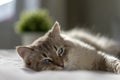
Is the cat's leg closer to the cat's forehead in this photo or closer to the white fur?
the white fur

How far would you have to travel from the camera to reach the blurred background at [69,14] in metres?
3.58

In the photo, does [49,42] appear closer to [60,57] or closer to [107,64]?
[60,57]

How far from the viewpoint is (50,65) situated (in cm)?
126

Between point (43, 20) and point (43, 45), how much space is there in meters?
1.79

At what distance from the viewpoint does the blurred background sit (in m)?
3.58

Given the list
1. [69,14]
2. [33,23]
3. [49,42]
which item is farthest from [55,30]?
[69,14]

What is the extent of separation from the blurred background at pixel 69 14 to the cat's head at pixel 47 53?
2017 mm

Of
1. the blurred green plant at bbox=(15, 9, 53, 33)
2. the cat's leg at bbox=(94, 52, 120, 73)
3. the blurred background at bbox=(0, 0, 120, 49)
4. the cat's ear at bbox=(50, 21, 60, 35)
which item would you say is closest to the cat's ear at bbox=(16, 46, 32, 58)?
the cat's ear at bbox=(50, 21, 60, 35)

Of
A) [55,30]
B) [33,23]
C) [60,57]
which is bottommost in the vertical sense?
[60,57]

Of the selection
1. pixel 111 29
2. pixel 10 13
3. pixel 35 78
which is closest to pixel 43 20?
pixel 10 13

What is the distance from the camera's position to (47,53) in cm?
130

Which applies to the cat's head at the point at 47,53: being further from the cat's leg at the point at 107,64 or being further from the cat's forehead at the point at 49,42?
the cat's leg at the point at 107,64

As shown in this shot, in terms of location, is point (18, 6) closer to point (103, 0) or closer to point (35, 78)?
point (103, 0)

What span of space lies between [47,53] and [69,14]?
2769mm
